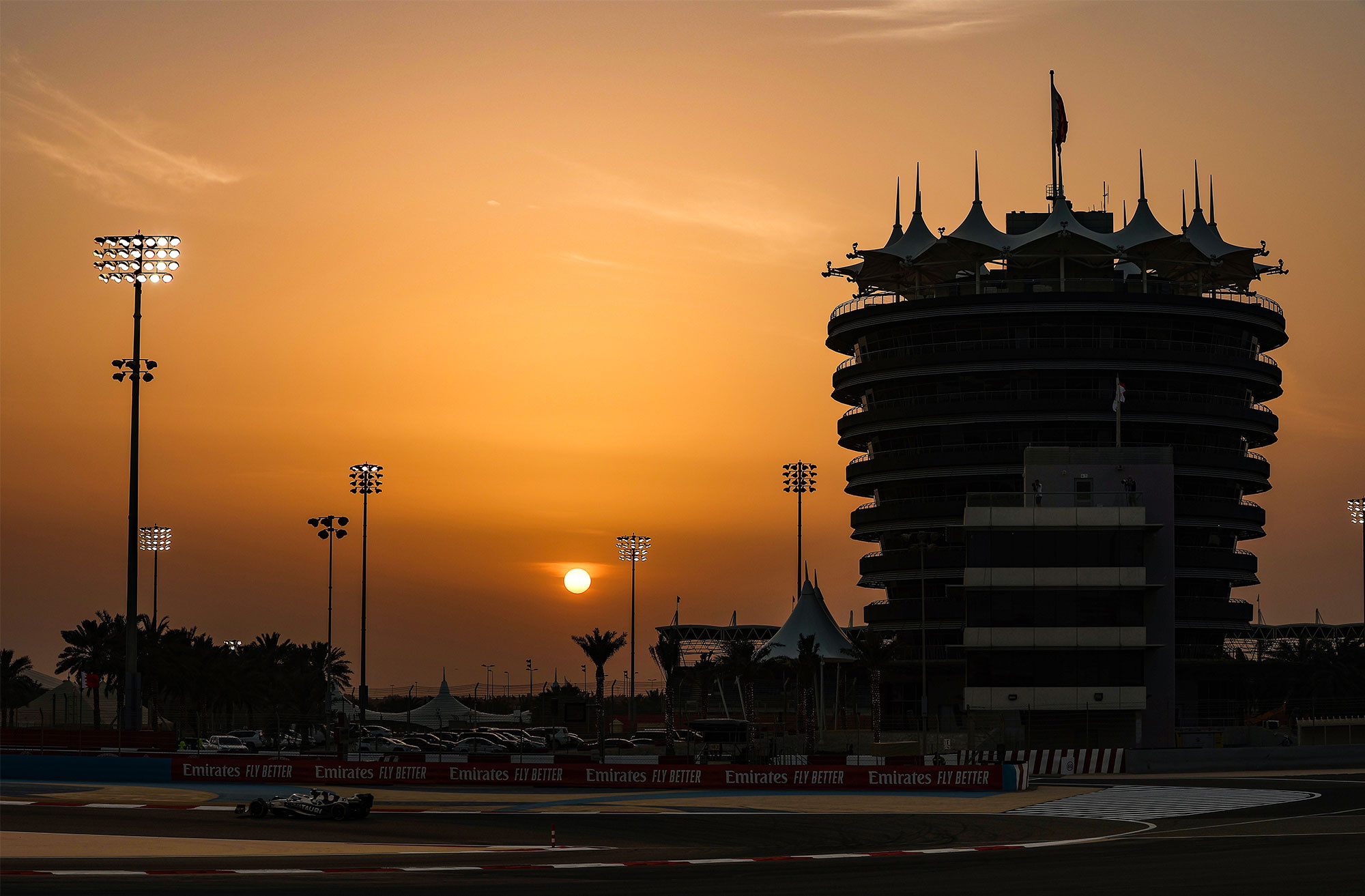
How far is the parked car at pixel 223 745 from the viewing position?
8762 centimetres

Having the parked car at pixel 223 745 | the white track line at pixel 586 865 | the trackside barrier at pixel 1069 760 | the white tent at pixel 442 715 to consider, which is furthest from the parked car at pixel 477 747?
the white track line at pixel 586 865

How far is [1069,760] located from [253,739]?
186 feet

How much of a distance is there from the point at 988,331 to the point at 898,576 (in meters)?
21.9

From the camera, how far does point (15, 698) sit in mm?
136250

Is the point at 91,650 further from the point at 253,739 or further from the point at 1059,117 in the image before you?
the point at 1059,117

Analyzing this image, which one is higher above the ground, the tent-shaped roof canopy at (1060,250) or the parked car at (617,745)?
the tent-shaped roof canopy at (1060,250)

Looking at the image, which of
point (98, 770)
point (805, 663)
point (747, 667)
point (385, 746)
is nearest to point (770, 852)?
point (98, 770)

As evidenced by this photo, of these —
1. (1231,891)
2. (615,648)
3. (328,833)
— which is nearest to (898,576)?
(615,648)

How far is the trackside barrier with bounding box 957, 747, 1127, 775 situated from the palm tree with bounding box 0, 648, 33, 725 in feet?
318

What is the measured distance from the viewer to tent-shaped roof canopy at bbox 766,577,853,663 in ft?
340

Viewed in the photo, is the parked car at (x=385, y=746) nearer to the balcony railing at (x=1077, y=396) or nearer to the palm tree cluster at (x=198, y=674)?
the palm tree cluster at (x=198, y=674)

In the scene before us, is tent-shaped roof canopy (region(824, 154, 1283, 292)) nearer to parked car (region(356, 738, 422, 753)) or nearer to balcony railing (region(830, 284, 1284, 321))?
balcony railing (region(830, 284, 1284, 321))

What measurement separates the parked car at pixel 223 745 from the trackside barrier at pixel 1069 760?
4492 centimetres

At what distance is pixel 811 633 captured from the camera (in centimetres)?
10412
